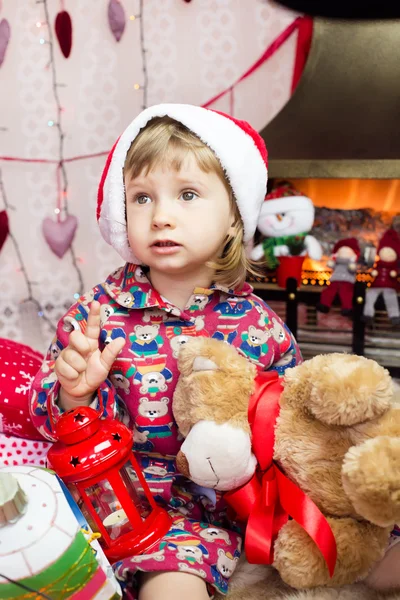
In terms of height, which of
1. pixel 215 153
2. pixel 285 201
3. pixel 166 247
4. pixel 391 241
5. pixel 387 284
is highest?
pixel 215 153

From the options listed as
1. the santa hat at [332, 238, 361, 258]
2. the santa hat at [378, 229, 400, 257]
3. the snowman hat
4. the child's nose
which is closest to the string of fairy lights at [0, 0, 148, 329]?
the snowman hat

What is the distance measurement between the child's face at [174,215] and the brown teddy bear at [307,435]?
151 millimetres

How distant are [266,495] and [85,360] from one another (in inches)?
11.1

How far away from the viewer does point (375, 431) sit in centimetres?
65

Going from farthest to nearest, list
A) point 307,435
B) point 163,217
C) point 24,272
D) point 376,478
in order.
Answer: point 24,272 < point 163,217 < point 307,435 < point 376,478

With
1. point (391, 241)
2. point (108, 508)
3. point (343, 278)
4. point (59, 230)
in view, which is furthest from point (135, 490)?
point (59, 230)

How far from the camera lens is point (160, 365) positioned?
0.85 meters

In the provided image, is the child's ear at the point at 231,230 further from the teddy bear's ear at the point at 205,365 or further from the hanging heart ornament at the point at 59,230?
the hanging heart ornament at the point at 59,230

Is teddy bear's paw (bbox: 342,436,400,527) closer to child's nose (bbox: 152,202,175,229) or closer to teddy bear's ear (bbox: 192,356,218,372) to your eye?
teddy bear's ear (bbox: 192,356,218,372)

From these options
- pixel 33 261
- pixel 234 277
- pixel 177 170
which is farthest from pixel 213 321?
pixel 33 261

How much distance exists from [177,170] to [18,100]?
158 cm

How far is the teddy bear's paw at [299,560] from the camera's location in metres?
0.67

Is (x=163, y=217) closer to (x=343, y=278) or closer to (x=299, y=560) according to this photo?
(x=299, y=560)

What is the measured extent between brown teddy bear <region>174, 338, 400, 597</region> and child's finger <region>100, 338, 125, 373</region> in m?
0.09
